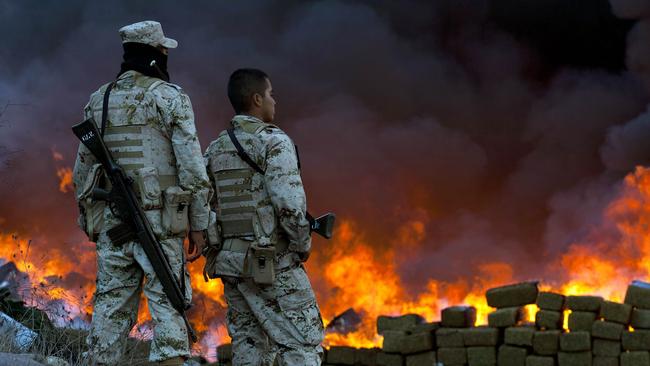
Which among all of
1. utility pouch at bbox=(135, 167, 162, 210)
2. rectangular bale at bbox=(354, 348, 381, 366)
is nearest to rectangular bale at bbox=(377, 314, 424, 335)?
rectangular bale at bbox=(354, 348, 381, 366)

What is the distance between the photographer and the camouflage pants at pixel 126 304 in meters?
4.68

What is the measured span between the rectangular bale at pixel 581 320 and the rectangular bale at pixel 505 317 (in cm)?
66

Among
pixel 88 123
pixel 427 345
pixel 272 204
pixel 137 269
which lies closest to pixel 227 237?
pixel 272 204

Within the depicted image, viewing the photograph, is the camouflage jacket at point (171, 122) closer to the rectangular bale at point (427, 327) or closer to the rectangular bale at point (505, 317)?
the rectangular bale at point (505, 317)

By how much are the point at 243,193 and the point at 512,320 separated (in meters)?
5.80

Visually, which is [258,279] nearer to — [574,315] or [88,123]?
[88,123]

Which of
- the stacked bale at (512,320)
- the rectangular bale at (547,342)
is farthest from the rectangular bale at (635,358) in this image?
the stacked bale at (512,320)

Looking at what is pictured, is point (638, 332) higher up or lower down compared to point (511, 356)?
higher up

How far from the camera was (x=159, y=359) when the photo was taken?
4664 mm

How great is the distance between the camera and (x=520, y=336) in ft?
33.2

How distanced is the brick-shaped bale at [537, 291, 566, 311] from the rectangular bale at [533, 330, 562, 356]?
0.28 m

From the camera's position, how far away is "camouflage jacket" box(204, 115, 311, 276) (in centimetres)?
518

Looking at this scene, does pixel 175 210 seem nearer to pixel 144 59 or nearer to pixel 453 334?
pixel 144 59

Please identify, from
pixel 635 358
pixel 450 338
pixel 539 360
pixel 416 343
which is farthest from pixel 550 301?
pixel 416 343
